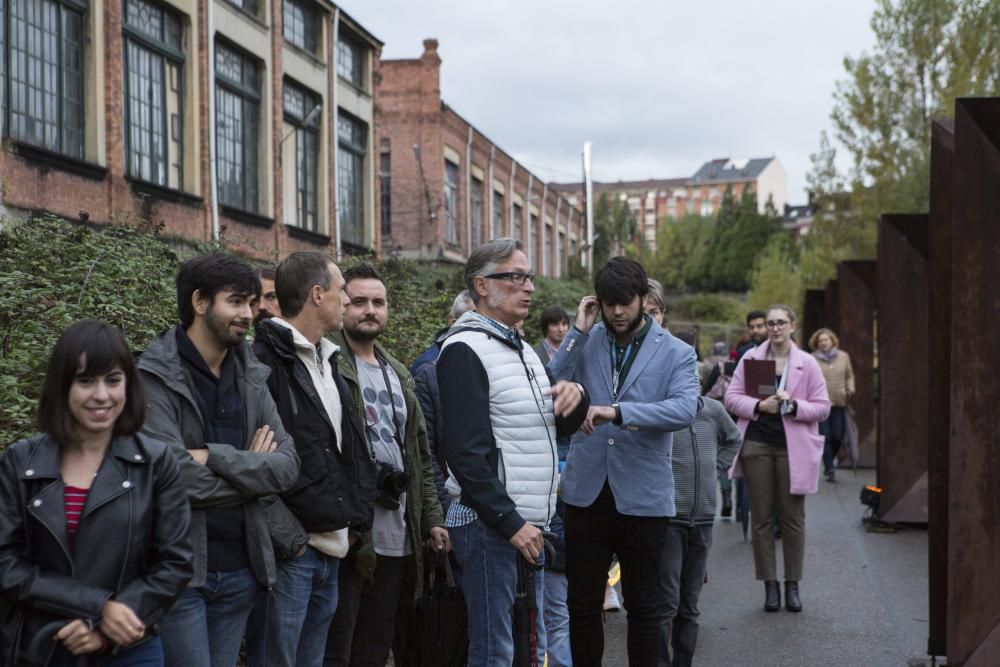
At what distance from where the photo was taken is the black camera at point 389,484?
5559 mm

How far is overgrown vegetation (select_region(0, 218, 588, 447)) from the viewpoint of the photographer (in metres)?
6.05

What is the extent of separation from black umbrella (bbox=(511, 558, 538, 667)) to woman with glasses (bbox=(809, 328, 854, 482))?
13049 mm

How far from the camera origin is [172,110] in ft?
70.4

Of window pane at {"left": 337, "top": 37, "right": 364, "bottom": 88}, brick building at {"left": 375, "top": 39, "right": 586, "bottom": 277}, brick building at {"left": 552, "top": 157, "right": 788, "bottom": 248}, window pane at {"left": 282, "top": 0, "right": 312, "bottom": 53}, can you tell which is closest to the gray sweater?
window pane at {"left": 282, "top": 0, "right": 312, "bottom": 53}

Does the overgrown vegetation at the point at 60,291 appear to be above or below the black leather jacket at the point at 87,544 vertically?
above

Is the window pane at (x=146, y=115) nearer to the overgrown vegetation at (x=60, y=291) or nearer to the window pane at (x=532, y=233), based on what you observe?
the overgrown vegetation at (x=60, y=291)

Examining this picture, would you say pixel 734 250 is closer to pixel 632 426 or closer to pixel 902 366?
pixel 902 366

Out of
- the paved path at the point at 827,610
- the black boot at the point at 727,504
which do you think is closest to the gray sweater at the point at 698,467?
the paved path at the point at 827,610

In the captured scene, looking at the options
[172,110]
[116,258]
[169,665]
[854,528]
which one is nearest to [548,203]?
[172,110]

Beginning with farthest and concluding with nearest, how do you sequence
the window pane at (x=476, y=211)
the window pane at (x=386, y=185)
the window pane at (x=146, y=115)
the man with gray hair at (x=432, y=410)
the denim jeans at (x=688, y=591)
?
the window pane at (x=476, y=211)
the window pane at (x=386, y=185)
the window pane at (x=146, y=115)
the denim jeans at (x=688, y=591)
the man with gray hair at (x=432, y=410)

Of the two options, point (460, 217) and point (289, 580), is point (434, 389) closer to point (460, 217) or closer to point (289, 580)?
point (289, 580)

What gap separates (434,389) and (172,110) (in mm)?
16272

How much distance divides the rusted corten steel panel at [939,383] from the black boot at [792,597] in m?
1.97

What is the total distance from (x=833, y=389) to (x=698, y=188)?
159091 millimetres
